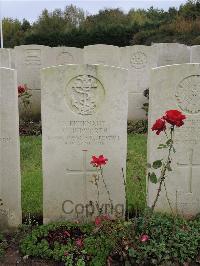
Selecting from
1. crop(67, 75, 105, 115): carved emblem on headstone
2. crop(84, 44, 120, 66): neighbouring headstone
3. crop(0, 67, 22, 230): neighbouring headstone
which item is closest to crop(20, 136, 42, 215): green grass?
crop(0, 67, 22, 230): neighbouring headstone

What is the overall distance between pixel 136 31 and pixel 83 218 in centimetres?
2357

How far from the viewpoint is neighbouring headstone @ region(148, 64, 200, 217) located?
403cm

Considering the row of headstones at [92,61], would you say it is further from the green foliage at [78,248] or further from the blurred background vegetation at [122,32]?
the blurred background vegetation at [122,32]

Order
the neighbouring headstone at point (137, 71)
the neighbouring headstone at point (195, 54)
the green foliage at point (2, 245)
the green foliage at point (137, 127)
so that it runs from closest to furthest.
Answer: the green foliage at point (2, 245) → the green foliage at point (137, 127) → the neighbouring headstone at point (137, 71) → the neighbouring headstone at point (195, 54)

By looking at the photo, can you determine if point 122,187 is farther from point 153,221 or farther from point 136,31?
point 136,31

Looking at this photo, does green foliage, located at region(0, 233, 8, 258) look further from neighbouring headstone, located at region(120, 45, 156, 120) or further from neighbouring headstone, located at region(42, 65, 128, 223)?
neighbouring headstone, located at region(120, 45, 156, 120)

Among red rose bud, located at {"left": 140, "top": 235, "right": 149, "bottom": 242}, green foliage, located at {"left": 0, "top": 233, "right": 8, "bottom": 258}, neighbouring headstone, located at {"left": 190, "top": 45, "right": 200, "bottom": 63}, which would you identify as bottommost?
green foliage, located at {"left": 0, "top": 233, "right": 8, "bottom": 258}

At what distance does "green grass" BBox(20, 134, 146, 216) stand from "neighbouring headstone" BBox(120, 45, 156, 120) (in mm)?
1257

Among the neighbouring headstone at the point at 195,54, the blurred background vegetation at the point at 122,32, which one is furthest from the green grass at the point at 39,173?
the blurred background vegetation at the point at 122,32

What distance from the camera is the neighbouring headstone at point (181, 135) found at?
4.03 metres

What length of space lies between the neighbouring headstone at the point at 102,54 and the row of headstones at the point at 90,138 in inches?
193

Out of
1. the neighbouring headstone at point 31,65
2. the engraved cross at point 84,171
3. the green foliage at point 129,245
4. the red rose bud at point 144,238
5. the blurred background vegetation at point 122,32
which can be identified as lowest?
the green foliage at point 129,245

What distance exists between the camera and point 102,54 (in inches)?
352

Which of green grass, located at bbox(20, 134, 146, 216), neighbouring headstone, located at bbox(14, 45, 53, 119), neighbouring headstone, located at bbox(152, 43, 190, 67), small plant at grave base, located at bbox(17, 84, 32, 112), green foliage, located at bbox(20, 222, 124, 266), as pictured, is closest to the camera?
green foliage, located at bbox(20, 222, 124, 266)
